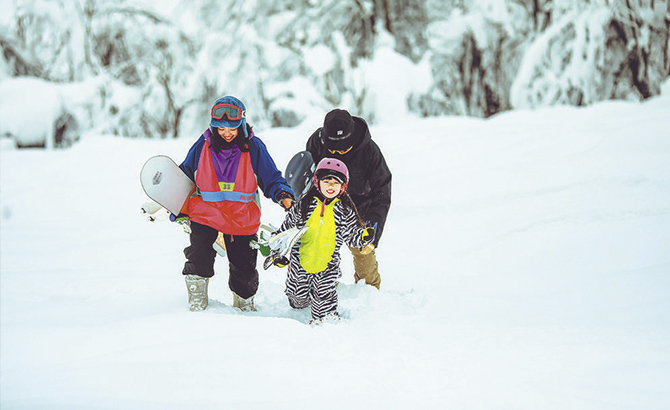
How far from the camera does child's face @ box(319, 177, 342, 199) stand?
2211 millimetres

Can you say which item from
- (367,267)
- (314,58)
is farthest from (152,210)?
(314,58)

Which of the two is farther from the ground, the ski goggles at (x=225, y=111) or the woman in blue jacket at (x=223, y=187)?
the ski goggles at (x=225, y=111)

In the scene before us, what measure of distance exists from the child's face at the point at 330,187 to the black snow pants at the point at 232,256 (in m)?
0.52

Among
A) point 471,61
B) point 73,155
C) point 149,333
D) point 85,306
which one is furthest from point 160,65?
point 149,333

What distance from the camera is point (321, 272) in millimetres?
2297

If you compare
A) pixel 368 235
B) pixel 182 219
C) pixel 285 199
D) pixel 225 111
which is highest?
pixel 225 111

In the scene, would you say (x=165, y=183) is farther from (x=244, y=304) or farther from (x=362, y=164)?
(x=362, y=164)

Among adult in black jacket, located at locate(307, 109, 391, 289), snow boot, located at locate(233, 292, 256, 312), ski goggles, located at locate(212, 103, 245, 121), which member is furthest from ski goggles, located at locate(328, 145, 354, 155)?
snow boot, located at locate(233, 292, 256, 312)

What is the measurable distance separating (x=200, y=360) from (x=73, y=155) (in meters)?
6.24

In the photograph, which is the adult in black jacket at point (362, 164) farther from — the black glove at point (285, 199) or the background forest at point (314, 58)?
the background forest at point (314, 58)

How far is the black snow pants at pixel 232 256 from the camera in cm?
231

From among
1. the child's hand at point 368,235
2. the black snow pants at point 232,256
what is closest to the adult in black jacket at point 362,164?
the child's hand at point 368,235

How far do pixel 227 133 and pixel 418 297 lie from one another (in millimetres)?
1433

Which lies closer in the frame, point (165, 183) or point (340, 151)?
point (165, 183)
